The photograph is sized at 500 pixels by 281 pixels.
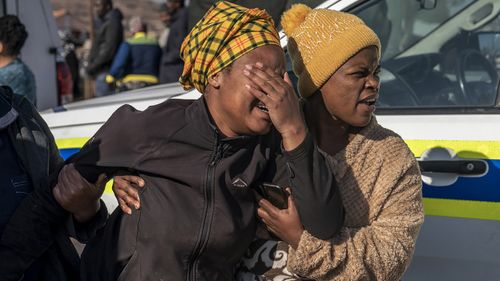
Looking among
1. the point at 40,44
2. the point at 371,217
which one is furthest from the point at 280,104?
the point at 40,44

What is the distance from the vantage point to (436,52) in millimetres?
3510

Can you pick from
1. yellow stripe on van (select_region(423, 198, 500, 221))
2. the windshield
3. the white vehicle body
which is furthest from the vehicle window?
the white vehicle body

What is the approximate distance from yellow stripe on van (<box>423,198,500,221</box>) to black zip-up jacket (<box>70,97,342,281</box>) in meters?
1.07

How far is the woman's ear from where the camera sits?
6.51ft

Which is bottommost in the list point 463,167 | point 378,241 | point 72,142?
point 72,142

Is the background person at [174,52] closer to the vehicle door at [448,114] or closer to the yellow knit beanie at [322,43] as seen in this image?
the vehicle door at [448,114]

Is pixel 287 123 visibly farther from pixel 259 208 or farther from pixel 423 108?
pixel 423 108

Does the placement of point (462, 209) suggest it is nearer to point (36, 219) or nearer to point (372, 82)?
point (372, 82)

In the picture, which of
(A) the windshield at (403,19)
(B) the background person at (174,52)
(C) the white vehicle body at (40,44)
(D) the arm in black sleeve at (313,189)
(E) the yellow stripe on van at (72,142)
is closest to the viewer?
(D) the arm in black sleeve at (313,189)

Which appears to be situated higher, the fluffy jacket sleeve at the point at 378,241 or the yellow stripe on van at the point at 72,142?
the fluffy jacket sleeve at the point at 378,241

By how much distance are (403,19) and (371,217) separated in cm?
169

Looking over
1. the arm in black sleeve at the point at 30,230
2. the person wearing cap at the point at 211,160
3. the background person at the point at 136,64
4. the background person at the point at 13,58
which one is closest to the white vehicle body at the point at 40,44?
the background person at the point at 13,58

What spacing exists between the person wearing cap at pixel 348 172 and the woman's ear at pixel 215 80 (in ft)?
1.00

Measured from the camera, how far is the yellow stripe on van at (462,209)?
2842mm
